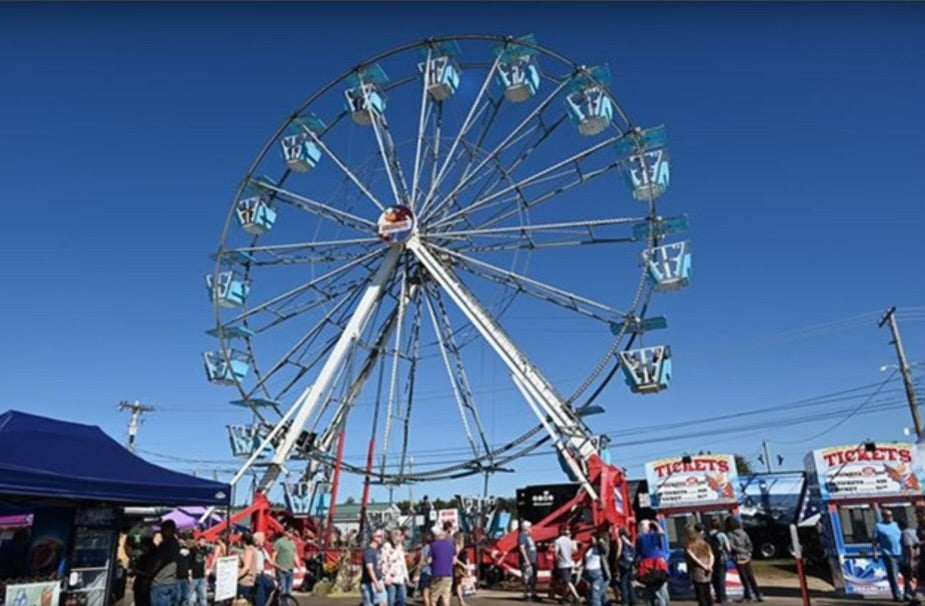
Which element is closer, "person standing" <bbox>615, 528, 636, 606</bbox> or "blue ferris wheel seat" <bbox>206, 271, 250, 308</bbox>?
"person standing" <bbox>615, 528, 636, 606</bbox>

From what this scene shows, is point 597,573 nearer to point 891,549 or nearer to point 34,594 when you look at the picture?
point 891,549

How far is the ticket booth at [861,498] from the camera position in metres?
13.0

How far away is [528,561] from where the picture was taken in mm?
14133

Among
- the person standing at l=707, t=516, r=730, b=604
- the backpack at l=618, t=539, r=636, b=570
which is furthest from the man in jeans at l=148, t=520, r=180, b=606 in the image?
the person standing at l=707, t=516, r=730, b=604

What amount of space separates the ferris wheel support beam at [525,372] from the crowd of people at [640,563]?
1728 millimetres

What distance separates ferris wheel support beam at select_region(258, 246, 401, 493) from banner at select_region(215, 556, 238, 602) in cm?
780

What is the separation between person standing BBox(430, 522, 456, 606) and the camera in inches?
394

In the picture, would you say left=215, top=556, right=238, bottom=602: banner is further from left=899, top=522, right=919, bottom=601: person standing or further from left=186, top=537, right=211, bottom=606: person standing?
left=899, top=522, right=919, bottom=601: person standing

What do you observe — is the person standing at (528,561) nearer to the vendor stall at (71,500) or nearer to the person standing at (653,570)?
the person standing at (653,570)

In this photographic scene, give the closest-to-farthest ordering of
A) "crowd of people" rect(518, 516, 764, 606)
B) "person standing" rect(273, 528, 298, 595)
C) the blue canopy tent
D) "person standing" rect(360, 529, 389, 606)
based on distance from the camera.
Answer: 1. the blue canopy tent
2. "crowd of people" rect(518, 516, 764, 606)
3. "person standing" rect(360, 529, 389, 606)
4. "person standing" rect(273, 528, 298, 595)

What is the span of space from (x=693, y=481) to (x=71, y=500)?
11274mm

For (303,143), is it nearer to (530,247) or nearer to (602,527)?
(530,247)

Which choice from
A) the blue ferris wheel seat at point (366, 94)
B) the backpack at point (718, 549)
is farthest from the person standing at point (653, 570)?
the blue ferris wheel seat at point (366, 94)

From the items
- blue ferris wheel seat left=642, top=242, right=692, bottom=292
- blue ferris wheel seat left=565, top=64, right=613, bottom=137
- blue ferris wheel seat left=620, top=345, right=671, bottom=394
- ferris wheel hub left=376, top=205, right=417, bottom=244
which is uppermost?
blue ferris wheel seat left=565, top=64, right=613, bottom=137
